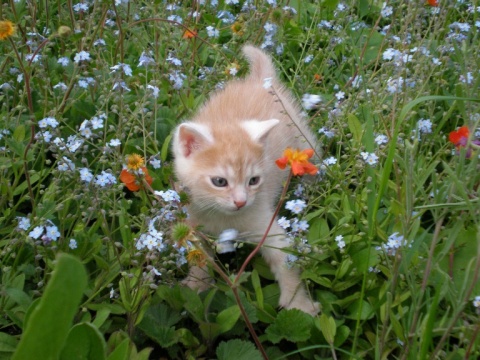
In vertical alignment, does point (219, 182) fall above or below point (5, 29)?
below

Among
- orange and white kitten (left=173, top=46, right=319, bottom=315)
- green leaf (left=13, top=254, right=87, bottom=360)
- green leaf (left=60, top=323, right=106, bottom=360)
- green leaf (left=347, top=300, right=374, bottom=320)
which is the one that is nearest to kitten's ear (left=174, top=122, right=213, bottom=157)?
orange and white kitten (left=173, top=46, right=319, bottom=315)

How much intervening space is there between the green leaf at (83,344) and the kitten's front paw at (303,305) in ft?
2.71

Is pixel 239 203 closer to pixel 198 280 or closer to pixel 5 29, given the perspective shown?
pixel 198 280

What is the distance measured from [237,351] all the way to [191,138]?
881mm

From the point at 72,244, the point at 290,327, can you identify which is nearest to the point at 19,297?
the point at 72,244

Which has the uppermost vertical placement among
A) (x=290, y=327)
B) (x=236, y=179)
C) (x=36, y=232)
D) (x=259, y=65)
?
(x=259, y=65)

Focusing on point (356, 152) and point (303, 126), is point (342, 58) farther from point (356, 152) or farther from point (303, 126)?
point (356, 152)

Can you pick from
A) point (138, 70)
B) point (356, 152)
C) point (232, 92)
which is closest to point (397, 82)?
point (356, 152)

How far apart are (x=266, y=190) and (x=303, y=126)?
478 mm

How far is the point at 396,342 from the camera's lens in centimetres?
193

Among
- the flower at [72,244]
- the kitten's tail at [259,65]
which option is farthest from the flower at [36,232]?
the kitten's tail at [259,65]

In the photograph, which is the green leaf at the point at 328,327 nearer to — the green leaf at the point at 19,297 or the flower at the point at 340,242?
the flower at the point at 340,242

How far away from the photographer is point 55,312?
1.20 metres

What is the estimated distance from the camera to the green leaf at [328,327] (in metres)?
1.92
